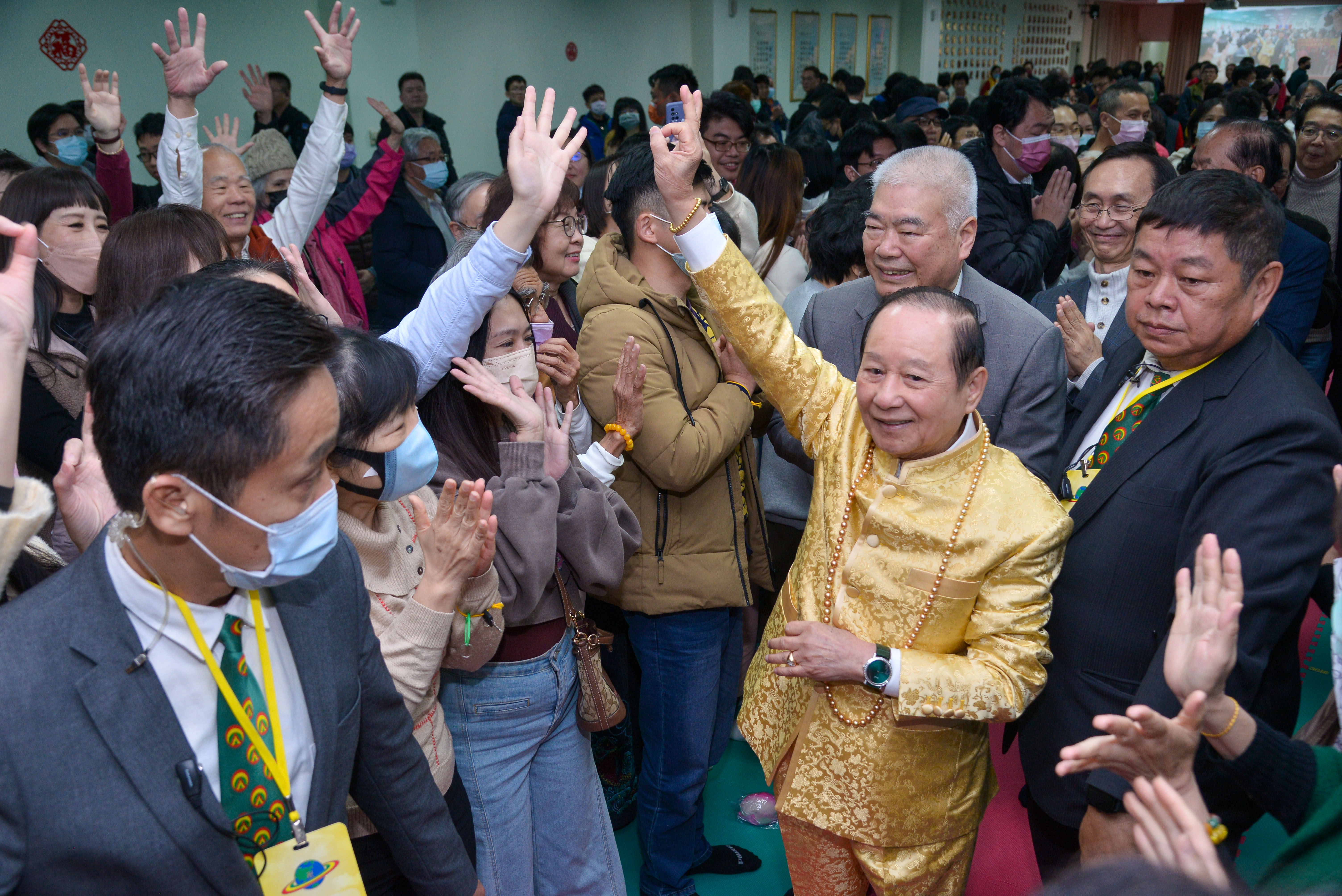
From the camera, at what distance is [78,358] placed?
2074 millimetres

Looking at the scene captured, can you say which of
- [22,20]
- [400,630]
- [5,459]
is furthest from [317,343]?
[22,20]

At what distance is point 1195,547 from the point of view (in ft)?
4.85

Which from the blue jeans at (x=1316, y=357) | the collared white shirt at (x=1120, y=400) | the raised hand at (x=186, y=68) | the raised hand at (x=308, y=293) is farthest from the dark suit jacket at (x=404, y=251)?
the blue jeans at (x=1316, y=357)

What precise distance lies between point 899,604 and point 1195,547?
1.62ft

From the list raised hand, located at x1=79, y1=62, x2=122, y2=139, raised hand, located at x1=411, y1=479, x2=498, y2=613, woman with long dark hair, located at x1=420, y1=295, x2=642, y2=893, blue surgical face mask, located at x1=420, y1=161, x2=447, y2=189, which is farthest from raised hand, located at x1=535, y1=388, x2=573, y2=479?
blue surgical face mask, located at x1=420, y1=161, x2=447, y2=189

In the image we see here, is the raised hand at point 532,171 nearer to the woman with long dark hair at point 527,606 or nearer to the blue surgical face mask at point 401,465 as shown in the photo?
the woman with long dark hair at point 527,606

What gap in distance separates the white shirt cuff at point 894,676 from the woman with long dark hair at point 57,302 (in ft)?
5.11

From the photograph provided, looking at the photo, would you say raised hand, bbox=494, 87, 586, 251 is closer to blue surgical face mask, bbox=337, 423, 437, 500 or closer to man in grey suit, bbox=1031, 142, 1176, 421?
blue surgical face mask, bbox=337, 423, 437, 500

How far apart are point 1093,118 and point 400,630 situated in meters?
8.63

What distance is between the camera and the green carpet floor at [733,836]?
2451 millimetres

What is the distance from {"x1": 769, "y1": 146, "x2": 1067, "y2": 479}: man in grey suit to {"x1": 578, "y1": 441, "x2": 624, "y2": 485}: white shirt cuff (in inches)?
23.1

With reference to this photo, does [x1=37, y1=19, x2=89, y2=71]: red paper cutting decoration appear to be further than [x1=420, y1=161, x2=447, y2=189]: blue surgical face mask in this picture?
Yes

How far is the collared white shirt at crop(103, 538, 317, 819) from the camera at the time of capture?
1032 millimetres

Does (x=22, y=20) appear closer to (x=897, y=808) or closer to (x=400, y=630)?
(x=400, y=630)
